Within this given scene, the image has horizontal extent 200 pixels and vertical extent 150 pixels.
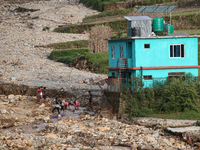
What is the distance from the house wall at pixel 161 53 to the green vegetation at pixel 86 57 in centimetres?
1703

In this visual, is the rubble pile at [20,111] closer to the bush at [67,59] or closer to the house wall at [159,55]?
the house wall at [159,55]

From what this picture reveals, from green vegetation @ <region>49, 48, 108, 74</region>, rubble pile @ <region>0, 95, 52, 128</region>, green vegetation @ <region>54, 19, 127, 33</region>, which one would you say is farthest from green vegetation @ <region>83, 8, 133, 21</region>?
rubble pile @ <region>0, 95, 52, 128</region>

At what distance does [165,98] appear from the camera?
77.1ft

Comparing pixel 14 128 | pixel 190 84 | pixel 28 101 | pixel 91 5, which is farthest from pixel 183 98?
pixel 91 5

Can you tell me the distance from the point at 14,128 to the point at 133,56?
998 centimetres

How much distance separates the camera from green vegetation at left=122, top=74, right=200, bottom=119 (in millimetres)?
22938

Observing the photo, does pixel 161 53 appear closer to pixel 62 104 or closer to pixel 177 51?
pixel 177 51

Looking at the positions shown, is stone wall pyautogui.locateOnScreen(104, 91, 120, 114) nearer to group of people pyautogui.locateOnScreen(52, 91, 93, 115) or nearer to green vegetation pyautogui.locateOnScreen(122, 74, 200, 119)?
green vegetation pyautogui.locateOnScreen(122, 74, 200, 119)

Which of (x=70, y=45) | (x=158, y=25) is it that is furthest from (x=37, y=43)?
(x=158, y=25)

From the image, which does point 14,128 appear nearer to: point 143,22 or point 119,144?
point 119,144

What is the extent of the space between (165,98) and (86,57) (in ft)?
70.1

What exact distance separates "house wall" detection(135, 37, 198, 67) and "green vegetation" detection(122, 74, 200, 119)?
130 centimetres

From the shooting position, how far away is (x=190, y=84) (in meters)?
23.4

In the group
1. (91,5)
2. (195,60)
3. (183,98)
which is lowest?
(183,98)
